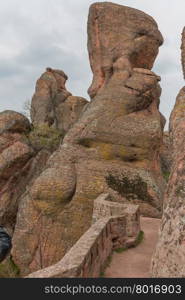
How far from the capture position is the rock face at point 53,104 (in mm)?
41750

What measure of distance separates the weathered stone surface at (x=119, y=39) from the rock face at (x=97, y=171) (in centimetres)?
101

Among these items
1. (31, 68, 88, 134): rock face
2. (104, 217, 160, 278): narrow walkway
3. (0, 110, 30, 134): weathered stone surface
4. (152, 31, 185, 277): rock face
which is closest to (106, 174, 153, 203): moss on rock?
(104, 217, 160, 278): narrow walkway

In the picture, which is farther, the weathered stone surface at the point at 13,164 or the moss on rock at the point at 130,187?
the weathered stone surface at the point at 13,164

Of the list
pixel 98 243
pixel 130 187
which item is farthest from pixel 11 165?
pixel 98 243

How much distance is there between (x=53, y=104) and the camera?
4400cm

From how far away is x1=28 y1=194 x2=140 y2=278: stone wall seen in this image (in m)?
7.27

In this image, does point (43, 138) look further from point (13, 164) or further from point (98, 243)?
point (98, 243)

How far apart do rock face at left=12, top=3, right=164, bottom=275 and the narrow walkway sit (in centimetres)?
578

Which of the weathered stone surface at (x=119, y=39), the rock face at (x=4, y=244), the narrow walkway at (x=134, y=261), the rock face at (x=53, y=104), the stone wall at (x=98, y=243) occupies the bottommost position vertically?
the rock face at (x=4, y=244)

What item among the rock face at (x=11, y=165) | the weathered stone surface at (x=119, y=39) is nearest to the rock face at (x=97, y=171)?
the weathered stone surface at (x=119, y=39)

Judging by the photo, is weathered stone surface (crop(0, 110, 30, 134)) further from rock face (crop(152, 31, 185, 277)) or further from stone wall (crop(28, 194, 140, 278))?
rock face (crop(152, 31, 185, 277))

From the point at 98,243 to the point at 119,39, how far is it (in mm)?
21238

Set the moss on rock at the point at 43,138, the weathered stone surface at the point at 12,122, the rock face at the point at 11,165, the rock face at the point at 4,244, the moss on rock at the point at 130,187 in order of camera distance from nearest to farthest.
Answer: the moss on rock at the point at 130,187
the rock face at the point at 4,244
the rock face at the point at 11,165
the weathered stone surface at the point at 12,122
the moss on rock at the point at 43,138

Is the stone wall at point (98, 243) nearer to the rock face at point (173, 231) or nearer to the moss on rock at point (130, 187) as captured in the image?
the rock face at point (173, 231)
